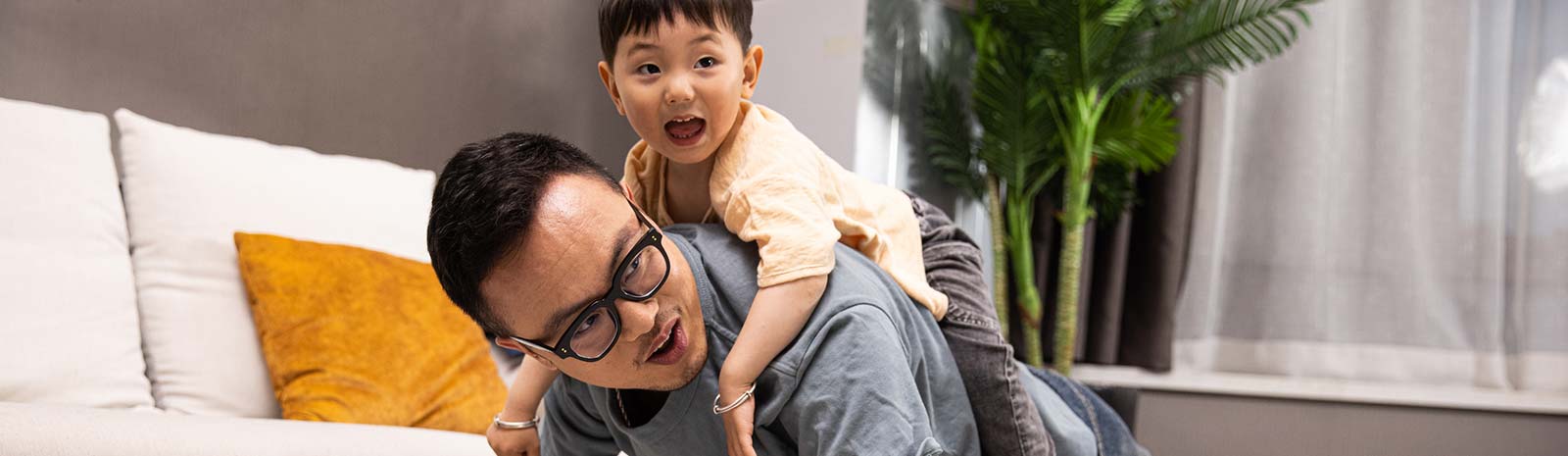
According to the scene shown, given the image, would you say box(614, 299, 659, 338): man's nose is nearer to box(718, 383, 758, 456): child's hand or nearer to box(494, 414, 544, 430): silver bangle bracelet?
box(718, 383, 758, 456): child's hand

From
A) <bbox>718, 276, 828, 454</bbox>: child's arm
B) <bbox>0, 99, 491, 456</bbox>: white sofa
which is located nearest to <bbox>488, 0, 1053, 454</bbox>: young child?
<bbox>718, 276, 828, 454</bbox>: child's arm

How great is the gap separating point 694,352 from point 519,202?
24 cm

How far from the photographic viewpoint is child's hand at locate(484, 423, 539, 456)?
51.9 inches

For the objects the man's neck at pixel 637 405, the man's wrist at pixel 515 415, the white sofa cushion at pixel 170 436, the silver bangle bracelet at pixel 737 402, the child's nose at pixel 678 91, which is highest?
the child's nose at pixel 678 91

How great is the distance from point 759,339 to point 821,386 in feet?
0.24

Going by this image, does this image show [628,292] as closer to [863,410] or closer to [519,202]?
[519,202]

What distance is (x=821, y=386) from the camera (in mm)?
1037

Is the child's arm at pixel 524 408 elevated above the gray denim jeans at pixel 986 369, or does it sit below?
below

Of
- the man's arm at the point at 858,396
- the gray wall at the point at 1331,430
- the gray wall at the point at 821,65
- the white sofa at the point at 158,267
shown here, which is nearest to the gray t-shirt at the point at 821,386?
the man's arm at the point at 858,396

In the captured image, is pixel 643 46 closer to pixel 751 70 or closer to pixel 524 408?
pixel 751 70

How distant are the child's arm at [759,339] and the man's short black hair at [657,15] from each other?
302 mm

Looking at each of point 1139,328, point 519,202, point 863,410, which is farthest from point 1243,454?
point 519,202

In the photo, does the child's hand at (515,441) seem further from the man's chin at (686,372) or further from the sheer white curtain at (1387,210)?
the sheer white curtain at (1387,210)

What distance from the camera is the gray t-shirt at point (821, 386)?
1006 millimetres
